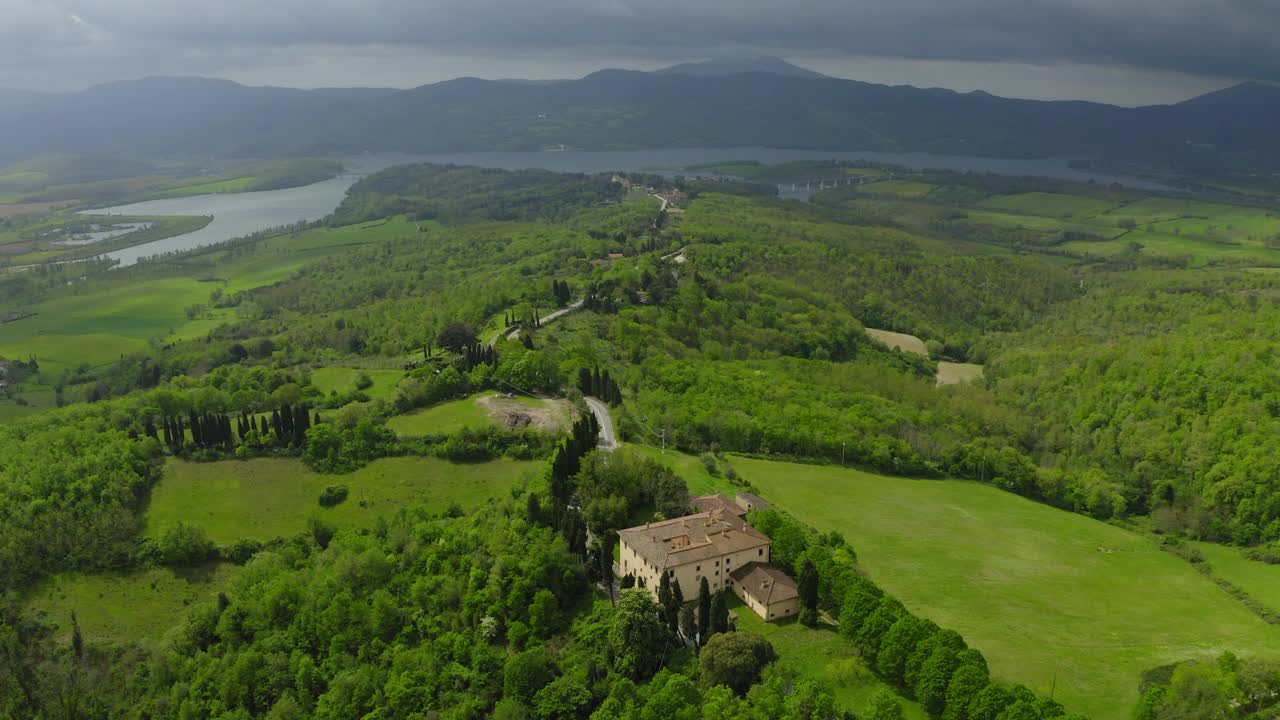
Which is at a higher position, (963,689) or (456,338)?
(456,338)

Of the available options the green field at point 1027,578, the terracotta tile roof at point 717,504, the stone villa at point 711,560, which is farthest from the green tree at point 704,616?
the green field at point 1027,578

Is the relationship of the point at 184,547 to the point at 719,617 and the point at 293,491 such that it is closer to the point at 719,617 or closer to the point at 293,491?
the point at 293,491

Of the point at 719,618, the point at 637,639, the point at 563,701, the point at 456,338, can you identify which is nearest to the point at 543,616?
the point at 563,701

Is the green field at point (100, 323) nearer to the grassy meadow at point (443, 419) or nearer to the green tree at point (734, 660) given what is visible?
the grassy meadow at point (443, 419)

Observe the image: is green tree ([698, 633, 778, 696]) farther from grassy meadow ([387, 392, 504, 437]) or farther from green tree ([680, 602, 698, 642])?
grassy meadow ([387, 392, 504, 437])

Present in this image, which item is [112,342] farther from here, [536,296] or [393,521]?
[393,521]

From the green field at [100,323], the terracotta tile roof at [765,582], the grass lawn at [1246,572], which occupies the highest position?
the terracotta tile roof at [765,582]

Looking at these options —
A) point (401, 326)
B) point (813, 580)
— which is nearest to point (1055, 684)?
point (813, 580)

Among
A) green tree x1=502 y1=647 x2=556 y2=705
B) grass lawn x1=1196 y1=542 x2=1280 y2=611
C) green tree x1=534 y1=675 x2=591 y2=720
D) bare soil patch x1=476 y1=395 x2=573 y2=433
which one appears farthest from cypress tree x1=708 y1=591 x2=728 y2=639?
grass lawn x1=1196 y1=542 x2=1280 y2=611
